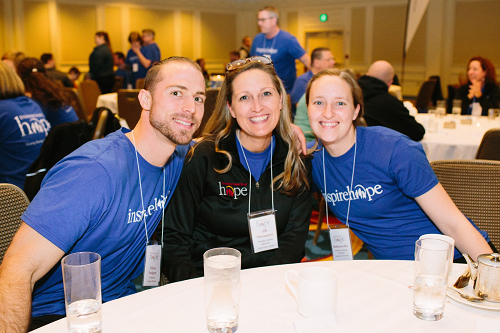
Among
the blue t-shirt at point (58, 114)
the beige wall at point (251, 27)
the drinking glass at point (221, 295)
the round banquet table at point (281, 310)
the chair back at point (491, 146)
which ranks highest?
A: the beige wall at point (251, 27)

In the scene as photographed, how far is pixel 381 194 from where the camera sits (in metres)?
1.86

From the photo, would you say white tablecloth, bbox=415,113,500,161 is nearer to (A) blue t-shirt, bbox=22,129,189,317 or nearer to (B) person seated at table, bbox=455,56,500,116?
(B) person seated at table, bbox=455,56,500,116

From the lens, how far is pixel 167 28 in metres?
13.6

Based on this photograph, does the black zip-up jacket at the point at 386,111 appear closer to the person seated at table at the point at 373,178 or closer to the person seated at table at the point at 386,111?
the person seated at table at the point at 386,111

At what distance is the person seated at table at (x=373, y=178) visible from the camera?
5.82 feet

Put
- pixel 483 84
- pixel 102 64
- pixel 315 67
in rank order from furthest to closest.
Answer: pixel 102 64 → pixel 483 84 → pixel 315 67

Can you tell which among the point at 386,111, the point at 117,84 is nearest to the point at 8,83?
the point at 386,111

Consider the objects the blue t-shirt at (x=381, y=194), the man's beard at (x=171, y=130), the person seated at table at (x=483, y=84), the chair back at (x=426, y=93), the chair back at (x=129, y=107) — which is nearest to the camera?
the man's beard at (x=171, y=130)

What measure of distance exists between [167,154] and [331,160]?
72 centimetres

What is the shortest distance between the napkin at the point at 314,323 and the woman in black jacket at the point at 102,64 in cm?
895

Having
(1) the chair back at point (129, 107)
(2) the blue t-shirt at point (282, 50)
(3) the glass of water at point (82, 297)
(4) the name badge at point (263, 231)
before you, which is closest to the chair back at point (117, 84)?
(2) the blue t-shirt at point (282, 50)

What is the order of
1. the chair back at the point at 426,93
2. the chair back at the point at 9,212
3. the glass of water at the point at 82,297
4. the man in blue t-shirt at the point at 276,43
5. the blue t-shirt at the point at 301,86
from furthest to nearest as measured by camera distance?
1. the chair back at the point at 426,93
2. the man in blue t-shirt at the point at 276,43
3. the blue t-shirt at the point at 301,86
4. the chair back at the point at 9,212
5. the glass of water at the point at 82,297

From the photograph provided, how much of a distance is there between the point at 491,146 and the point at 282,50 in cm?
348

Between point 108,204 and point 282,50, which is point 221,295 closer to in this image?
point 108,204
